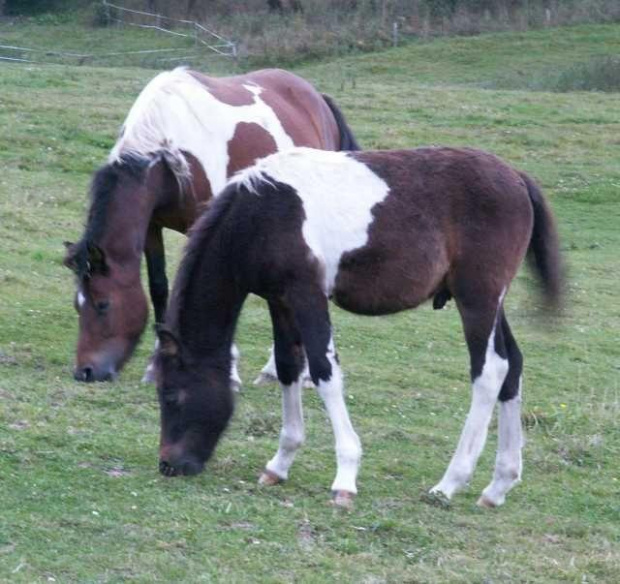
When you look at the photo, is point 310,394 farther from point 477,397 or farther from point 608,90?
point 608,90

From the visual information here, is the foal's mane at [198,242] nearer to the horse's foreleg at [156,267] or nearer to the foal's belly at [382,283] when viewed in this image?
the foal's belly at [382,283]

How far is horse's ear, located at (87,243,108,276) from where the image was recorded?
22.3 ft

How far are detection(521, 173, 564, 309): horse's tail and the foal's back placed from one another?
0.56 ft

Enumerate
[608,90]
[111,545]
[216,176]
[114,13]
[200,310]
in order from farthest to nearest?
[114,13] < [608,90] < [216,176] < [200,310] < [111,545]

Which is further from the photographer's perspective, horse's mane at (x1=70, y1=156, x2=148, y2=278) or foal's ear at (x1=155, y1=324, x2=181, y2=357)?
horse's mane at (x1=70, y1=156, x2=148, y2=278)

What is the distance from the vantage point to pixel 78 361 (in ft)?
22.5

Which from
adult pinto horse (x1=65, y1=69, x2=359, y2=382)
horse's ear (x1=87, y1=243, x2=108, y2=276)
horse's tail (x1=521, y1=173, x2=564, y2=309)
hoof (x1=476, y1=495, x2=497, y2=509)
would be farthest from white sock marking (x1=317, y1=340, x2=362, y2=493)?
horse's ear (x1=87, y1=243, x2=108, y2=276)

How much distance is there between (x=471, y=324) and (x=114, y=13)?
37.7 m

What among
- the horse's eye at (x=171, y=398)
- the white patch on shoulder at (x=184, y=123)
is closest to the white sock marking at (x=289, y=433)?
the horse's eye at (x=171, y=398)

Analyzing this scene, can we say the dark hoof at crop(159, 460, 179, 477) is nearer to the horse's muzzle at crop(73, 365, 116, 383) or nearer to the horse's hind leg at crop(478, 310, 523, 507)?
the horse's muzzle at crop(73, 365, 116, 383)

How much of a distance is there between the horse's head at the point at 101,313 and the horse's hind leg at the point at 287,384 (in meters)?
1.18

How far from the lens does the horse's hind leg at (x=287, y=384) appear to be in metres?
6.11

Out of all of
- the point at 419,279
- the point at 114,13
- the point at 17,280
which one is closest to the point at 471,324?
the point at 419,279

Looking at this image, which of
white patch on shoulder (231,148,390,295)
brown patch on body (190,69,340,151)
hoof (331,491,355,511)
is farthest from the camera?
brown patch on body (190,69,340,151)
